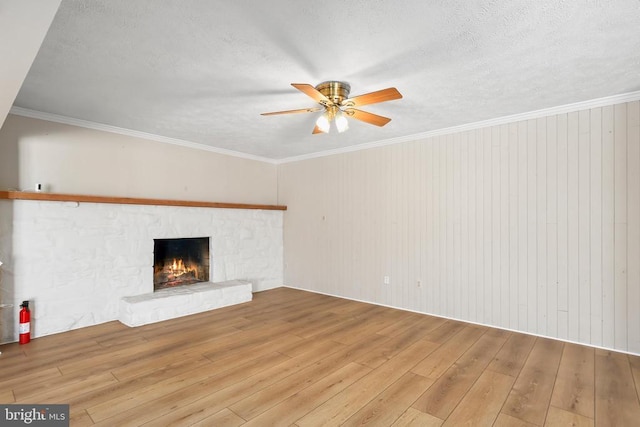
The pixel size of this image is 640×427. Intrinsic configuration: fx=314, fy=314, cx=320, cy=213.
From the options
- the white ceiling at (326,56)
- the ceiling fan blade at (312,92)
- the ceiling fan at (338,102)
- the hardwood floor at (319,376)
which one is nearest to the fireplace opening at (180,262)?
the hardwood floor at (319,376)

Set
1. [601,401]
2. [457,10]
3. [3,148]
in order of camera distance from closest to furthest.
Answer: [457,10], [601,401], [3,148]

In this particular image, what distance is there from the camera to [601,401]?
7.00 feet

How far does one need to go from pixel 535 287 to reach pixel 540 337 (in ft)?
1.68

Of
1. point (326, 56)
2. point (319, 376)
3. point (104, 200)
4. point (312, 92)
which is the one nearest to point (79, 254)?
point (104, 200)

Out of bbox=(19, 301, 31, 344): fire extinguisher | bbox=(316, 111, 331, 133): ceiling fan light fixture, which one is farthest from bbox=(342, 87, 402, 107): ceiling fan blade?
bbox=(19, 301, 31, 344): fire extinguisher

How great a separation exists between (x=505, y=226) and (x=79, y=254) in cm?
482

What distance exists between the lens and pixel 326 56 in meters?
2.21

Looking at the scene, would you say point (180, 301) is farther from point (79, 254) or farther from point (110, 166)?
point (110, 166)

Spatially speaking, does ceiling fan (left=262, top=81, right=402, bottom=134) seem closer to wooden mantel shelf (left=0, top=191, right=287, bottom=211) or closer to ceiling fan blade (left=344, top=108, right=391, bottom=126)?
ceiling fan blade (left=344, top=108, right=391, bottom=126)

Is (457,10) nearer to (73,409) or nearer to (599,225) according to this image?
(599,225)

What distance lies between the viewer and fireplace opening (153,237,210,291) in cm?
448

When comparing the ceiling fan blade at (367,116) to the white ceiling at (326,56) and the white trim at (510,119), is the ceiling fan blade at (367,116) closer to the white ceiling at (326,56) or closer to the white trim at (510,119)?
the white ceiling at (326,56)

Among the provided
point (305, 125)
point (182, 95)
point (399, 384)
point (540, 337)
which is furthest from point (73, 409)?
point (540, 337)

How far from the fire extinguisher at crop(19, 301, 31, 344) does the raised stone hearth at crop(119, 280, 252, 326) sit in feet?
2.71
